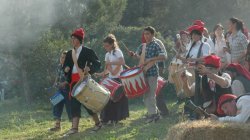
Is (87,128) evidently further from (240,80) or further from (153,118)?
(240,80)

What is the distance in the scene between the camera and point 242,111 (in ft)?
21.5

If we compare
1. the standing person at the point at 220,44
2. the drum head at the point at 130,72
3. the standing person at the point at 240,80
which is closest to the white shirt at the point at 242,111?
the standing person at the point at 240,80

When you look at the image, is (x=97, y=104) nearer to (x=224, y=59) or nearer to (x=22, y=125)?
(x=224, y=59)

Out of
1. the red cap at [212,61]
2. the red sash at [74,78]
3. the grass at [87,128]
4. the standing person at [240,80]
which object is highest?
the red cap at [212,61]

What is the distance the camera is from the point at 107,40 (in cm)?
1041

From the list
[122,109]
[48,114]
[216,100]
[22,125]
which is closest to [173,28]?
[48,114]

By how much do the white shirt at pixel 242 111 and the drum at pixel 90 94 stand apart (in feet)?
11.1

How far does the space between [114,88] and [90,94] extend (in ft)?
2.68

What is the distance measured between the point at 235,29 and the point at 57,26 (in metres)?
9.06

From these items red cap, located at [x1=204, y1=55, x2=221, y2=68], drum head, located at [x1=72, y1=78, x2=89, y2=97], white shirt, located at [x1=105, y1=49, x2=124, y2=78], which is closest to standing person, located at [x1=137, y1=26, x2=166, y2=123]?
white shirt, located at [x1=105, y1=49, x2=124, y2=78]

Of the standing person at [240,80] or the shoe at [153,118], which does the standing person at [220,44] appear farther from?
the standing person at [240,80]

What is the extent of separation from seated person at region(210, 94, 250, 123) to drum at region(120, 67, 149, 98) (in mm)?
2859

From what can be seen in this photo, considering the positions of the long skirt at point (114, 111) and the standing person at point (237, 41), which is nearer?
the standing person at point (237, 41)

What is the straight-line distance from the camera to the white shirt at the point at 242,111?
648 cm
